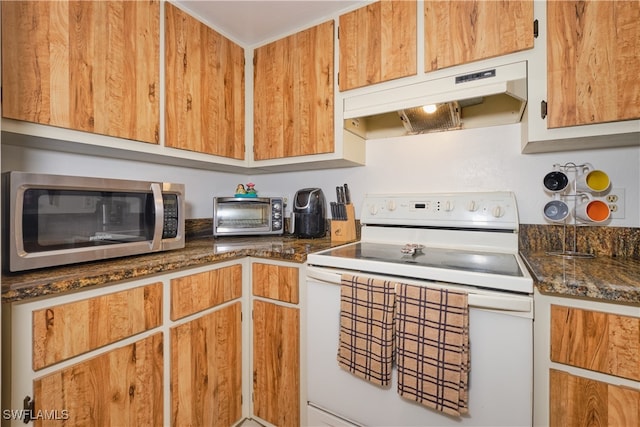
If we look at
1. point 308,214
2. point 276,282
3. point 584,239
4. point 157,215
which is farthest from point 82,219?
point 584,239

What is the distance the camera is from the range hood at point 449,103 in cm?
124

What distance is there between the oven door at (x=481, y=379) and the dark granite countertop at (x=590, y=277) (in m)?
0.10

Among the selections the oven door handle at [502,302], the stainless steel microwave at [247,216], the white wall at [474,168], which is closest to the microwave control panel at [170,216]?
the stainless steel microwave at [247,216]

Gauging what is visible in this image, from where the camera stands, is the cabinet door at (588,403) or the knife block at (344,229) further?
the knife block at (344,229)

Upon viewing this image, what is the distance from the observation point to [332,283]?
4.13ft

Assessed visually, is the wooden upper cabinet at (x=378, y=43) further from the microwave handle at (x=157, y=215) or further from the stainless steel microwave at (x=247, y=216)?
the microwave handle at (x=157, y=215)

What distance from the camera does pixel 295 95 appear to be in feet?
5.87

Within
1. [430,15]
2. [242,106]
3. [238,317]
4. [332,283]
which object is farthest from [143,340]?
[430,15]

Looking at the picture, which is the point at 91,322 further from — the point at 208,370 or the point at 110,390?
the point at 208,370

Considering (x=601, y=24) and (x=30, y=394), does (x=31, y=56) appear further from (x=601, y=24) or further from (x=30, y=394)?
(x=601, y=24)

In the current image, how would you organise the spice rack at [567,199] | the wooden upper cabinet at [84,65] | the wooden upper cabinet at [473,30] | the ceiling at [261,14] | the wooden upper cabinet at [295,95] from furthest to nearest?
the wooden upper cabinet at [295,95] → the ceiling at [261,14] → the spice rack at [567,199] → the wooden upper cabinet at [473,30] → the wooden upper cabinet at [84,65]

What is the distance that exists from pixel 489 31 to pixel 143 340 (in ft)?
6.24

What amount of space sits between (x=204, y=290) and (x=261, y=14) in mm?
1527

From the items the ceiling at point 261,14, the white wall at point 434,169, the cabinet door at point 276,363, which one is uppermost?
the ceiling at point 261,14
